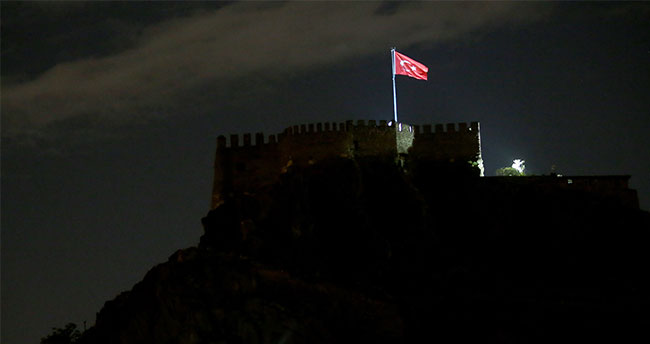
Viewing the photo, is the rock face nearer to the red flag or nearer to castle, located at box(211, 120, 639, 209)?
castle, located at box(211, 120, 639, 209)

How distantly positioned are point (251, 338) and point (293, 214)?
10.5 meters

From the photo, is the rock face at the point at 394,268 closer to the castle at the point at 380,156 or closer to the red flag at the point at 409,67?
the castle at the point at 380,156

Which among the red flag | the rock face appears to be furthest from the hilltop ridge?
the red flag

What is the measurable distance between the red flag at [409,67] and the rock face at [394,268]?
6.69m

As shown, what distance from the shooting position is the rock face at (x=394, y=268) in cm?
5369

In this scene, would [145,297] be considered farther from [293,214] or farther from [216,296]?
[293,214]

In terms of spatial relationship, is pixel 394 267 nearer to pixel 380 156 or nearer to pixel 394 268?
pixel 394 268

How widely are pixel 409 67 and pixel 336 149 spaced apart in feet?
28.8

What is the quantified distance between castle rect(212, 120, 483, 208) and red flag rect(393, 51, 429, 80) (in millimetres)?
3669

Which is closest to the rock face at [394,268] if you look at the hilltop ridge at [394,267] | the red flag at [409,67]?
the hilltop ridge at [394,267]

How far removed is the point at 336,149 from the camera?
64.4m

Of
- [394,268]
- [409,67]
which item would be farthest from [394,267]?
[409,67]

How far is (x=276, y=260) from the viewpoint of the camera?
190 feet

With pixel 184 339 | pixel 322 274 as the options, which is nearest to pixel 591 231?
pixel 322 274
